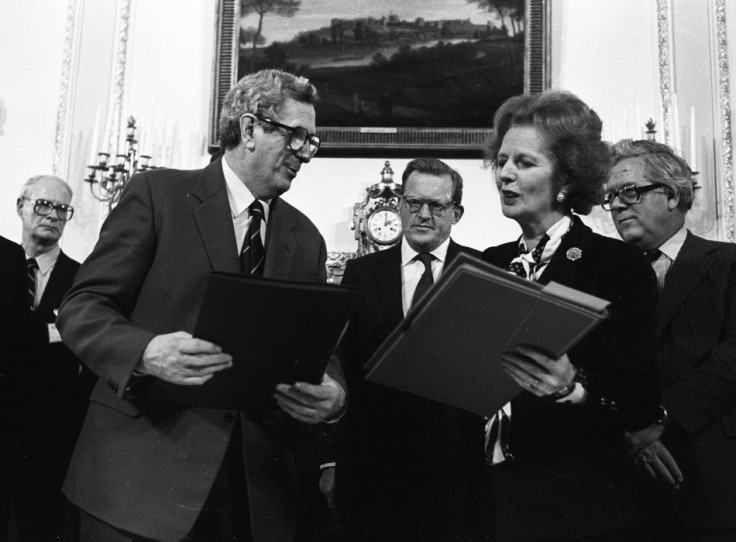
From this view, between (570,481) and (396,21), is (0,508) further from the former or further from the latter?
(396,21)

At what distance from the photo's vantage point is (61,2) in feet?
17.4

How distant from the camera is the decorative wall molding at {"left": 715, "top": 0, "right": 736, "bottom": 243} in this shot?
15.1 ft

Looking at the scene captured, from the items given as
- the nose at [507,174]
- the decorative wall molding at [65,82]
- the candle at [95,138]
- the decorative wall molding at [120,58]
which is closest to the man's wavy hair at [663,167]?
the nose at [507,174]

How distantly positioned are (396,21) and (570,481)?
3827 mm

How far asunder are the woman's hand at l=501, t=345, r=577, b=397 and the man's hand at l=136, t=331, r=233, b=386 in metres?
0.66

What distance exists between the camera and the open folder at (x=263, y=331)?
1560 mm

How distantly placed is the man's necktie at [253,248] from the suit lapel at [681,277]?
144 cm

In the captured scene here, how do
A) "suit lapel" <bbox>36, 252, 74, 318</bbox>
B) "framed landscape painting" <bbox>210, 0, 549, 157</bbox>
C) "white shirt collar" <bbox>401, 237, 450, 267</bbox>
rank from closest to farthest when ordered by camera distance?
"white shirt collar" <bbox>401, 237, 450, 267</bbox> → "suit lapel" <bbox>36, 252, 74, 318</bbox> → "framed landscape painting" <bbox>210, 0, 549, 157</bbox>

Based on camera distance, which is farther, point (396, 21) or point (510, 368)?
point (396, 21)

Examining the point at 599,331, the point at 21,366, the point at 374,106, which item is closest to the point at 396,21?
the point at 374,106

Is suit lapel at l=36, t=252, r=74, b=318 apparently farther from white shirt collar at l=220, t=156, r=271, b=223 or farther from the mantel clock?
white shirt collar at l=220, t=156, r=271, b=223

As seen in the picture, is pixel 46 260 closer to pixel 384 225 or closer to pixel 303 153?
pixel 384 225

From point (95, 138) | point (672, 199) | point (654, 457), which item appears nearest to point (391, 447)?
point (654, 457)

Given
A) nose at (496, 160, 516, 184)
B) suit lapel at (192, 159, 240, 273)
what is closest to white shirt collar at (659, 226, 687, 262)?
nose at (496, 160, 516, 184)
